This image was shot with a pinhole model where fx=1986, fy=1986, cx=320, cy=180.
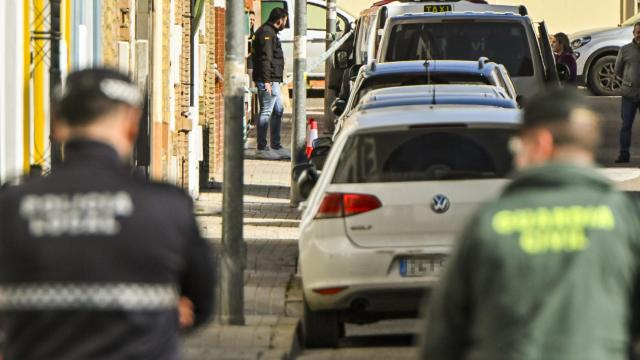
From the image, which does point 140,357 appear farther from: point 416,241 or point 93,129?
point 416,241

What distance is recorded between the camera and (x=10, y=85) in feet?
39.4

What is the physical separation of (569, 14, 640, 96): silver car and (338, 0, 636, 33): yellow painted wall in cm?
1335

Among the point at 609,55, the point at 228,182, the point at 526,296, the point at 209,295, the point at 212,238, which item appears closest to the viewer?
the point at 526,296

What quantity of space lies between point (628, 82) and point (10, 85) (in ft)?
47.0

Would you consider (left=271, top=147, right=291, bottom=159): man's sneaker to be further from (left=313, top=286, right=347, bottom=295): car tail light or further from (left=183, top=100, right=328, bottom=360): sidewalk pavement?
(left=313, top=286, right=347, bottom=295): car tail light

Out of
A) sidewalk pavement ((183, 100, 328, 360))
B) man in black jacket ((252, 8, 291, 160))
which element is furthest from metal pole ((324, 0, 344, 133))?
sidewalk pavement ((183, 100, 328, 360))

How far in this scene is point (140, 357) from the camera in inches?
198

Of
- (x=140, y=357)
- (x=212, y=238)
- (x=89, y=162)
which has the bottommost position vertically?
(x=212, y=238)

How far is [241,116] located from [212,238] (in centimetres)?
497

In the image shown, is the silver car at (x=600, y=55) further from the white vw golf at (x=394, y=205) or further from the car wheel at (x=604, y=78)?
the white vw golf at (x=394, y=205)

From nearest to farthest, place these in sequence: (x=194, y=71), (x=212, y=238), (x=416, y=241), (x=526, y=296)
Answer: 1. (x=526, y=296)
2. (x=416, y=241)
3. (x=212, y=238)
4. (x=194, y=71)

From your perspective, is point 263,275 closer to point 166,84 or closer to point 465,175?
point 465,175

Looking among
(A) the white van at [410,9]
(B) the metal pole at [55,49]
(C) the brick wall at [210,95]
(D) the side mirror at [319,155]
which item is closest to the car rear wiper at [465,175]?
(B) the metal pole at [55,49]

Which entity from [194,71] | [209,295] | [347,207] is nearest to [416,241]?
[347,207]
